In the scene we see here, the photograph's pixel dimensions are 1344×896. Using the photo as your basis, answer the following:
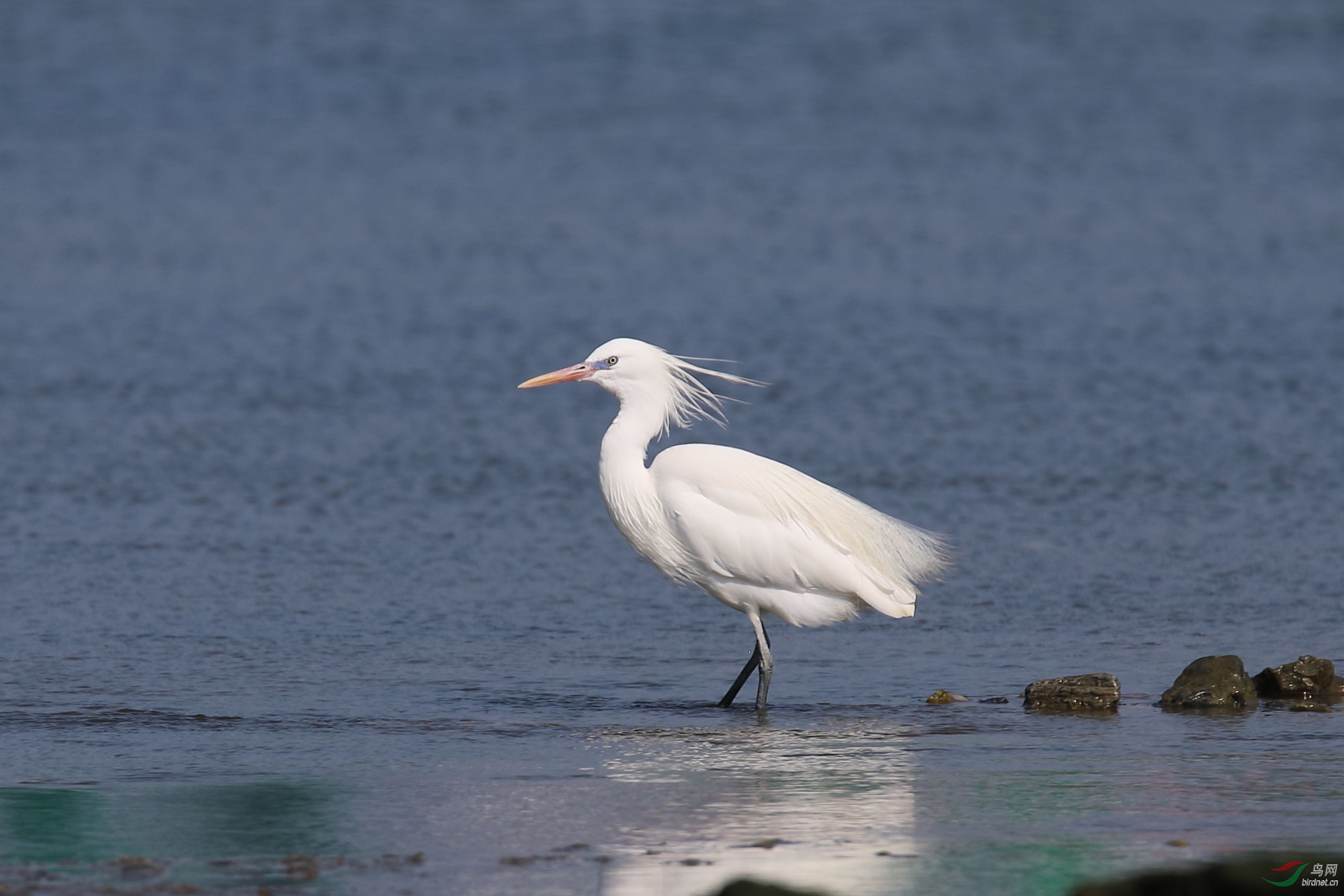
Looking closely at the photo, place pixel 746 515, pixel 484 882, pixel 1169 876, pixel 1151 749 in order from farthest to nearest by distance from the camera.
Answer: pixel 746 515
pixel 1151 749
pixel 484 882
pixel 1169 876

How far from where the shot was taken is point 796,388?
12.6 meters

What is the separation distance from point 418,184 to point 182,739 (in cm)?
1472

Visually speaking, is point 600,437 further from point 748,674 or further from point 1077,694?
point 1077,694

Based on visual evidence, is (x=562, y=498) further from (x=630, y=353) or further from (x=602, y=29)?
(x=602, y=29)

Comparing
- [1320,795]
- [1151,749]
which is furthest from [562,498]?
[1320,795]

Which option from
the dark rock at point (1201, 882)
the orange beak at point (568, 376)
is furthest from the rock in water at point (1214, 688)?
the dark rock at point (1201, 882)

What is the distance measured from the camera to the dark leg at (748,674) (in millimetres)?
6629

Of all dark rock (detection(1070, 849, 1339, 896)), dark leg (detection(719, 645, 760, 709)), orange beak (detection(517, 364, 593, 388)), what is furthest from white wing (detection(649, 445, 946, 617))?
dark rock (detection(1070, 849, 1339, 896))

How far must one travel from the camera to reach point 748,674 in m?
6.75

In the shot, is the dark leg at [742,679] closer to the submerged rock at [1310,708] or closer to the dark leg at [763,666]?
the dark leg at [763,666]

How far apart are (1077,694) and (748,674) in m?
1.23

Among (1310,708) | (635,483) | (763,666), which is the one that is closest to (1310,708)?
(1310,708)

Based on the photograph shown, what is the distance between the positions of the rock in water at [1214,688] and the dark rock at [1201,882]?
2695 mm

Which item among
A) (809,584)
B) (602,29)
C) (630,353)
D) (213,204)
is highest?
(602,29)
